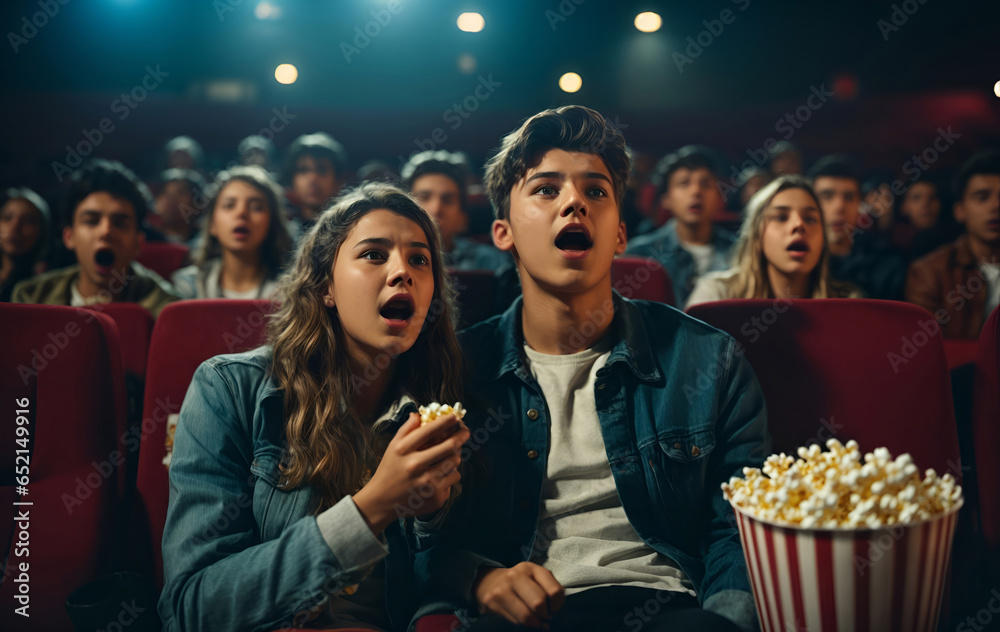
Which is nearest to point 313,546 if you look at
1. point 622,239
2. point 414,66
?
point 622,239

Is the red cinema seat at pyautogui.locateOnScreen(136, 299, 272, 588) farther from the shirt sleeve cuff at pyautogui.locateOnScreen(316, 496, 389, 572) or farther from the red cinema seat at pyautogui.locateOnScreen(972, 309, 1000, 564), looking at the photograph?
the red cinema seat at pyautogui.locateOnScreen(972, 309, 1000, 564)

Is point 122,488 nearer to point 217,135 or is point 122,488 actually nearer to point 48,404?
point 48,404

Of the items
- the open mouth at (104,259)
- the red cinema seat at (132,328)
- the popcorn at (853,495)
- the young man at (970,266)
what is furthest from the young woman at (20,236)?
the young man at (970,266)

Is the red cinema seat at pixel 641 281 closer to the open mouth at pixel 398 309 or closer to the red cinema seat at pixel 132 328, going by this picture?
the open mouth at pixel 398 309

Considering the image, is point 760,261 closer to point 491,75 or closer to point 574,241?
point 574,241

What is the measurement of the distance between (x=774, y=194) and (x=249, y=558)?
1.90 metres

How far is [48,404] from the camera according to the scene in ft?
3.92

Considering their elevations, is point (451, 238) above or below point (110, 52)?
below

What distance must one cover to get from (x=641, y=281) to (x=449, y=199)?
1.46 meters

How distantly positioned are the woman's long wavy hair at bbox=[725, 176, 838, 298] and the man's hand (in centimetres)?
140

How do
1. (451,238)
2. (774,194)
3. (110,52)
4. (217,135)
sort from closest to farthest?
(774,194) < (451,238) < (110,52) < (217,135)

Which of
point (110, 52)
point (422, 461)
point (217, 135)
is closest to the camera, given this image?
point (422, 461)

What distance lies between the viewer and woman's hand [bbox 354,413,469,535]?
3.05 ft

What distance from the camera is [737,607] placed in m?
0.98
